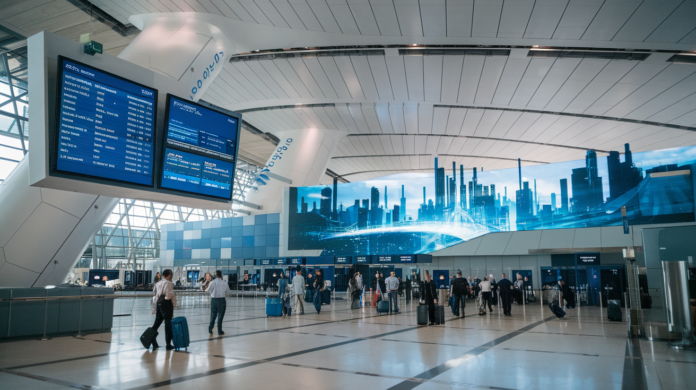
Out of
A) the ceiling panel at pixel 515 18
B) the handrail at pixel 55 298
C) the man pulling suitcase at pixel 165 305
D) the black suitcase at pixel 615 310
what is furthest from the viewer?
the black suitcase at pixel 615 310

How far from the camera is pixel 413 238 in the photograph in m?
27.4

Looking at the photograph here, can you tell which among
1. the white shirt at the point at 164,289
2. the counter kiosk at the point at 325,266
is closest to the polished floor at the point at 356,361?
the white shirt at the point at 164,289

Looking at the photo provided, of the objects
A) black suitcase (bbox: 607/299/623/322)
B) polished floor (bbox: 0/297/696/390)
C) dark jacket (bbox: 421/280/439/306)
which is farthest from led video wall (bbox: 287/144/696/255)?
polished floor (bbox: 0/297/696/390)

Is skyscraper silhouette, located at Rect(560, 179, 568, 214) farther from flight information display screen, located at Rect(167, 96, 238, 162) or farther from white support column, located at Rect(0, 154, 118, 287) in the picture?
white support column, located at Rect(0, 154, 118, 287)

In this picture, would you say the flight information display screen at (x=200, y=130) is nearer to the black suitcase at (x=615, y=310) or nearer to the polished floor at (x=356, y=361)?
the polished floor at (x=356, y=361)

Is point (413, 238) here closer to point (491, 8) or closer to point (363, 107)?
point (363, 107)

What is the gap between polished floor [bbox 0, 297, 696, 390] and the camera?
5.13 m

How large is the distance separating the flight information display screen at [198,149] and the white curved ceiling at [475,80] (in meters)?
5.98

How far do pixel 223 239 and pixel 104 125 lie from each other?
2675 cm

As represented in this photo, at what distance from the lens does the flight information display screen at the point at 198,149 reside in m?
7.77

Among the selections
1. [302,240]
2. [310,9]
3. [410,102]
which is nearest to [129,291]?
[302,240]

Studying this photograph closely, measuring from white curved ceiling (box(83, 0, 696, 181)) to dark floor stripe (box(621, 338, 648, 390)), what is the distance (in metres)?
9.22

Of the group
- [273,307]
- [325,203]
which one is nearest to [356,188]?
[325,203]

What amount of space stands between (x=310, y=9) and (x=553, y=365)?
11.2 metres
